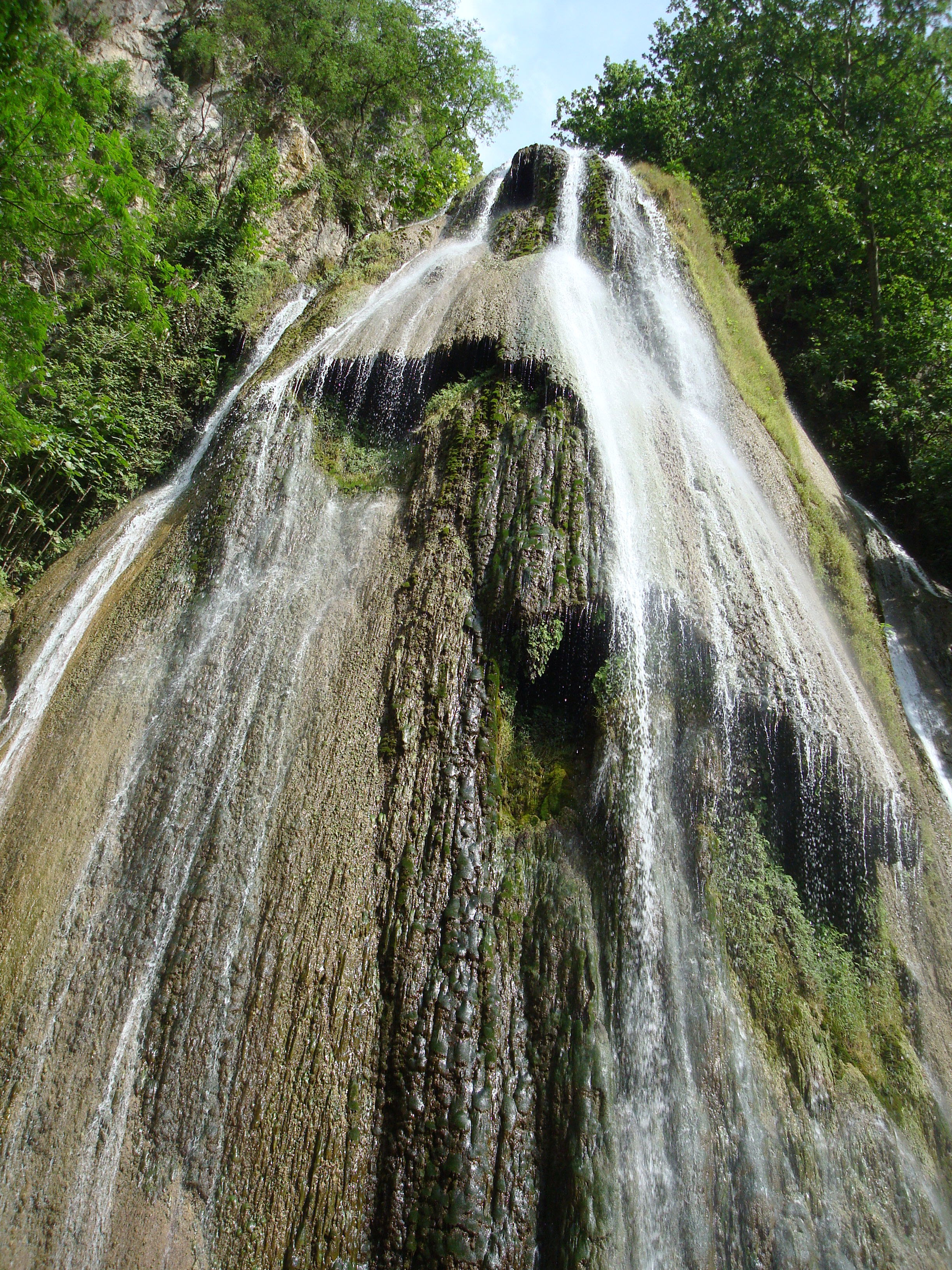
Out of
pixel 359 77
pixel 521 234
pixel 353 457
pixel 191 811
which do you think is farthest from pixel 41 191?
pixel 359 77

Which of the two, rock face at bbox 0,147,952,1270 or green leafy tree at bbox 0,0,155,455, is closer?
rock face at bbox 0,147,952,1270

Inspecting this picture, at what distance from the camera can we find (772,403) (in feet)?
34.2

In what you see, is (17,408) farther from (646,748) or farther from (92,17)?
(92,17)

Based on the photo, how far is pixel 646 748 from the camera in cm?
557

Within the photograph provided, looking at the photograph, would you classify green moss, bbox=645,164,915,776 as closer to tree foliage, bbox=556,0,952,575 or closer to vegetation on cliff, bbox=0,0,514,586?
tree foliage, bbox=556,0,952,575

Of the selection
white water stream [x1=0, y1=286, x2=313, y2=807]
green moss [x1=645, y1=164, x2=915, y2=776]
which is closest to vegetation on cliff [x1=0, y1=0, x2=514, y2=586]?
white water stream [x1=0, y1=286, x2=313, y2=807]

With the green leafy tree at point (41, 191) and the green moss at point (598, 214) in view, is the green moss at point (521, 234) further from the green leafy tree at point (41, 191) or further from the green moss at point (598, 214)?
the green leafy tree at point (41, 191)

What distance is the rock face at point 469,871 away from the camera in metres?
4.20

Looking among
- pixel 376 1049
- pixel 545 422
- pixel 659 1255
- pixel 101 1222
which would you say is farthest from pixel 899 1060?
pixel 545 422

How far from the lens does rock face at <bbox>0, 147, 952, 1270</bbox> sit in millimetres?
4199

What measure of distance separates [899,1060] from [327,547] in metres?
6.39

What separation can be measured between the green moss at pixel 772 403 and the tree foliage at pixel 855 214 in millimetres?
1618

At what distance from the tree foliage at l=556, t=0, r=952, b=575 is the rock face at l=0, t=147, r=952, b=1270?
198 inches

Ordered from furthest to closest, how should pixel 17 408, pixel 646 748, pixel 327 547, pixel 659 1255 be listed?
pixel 17 408, pixel 327 547, pixel 646 748, pixel 659 1255
